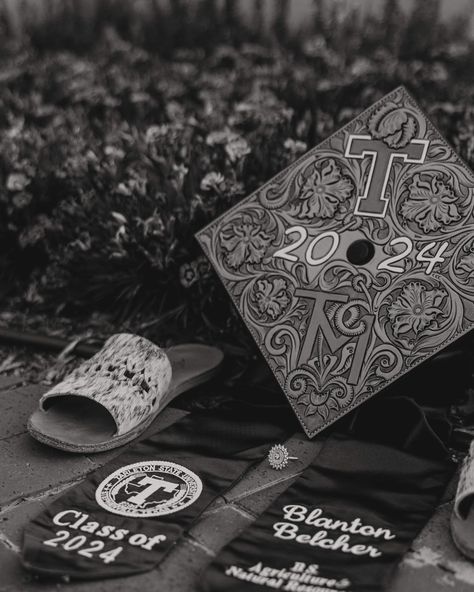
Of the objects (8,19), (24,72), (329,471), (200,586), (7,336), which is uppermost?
(8,19)

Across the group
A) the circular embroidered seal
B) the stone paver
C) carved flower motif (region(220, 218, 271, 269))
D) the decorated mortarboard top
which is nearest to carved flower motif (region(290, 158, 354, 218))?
the decorated mortarboard top

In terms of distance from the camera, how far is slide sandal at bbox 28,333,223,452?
78.7 inches

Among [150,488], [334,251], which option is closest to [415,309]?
[334,251]

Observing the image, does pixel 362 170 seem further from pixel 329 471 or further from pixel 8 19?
pixel 8 19

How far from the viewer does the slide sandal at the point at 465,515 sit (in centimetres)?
154

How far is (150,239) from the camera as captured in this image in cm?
280

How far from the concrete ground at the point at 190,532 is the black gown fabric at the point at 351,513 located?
0.13 ft

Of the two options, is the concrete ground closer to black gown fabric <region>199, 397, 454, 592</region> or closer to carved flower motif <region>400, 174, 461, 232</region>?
black gown fabric <region>199, 397, 454, 592</region>

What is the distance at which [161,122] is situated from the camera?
3922 mm

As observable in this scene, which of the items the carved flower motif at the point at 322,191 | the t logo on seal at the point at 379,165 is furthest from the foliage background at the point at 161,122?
the t logo on seal at the point at 379,165

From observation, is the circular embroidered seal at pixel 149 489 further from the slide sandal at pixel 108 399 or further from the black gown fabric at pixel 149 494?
the slide sandal at pixel 108 399

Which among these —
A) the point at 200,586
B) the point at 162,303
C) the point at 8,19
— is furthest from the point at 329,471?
the point at 8,19

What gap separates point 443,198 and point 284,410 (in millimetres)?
706

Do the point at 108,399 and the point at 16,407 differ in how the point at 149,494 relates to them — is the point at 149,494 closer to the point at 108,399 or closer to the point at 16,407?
the point at 108,399
